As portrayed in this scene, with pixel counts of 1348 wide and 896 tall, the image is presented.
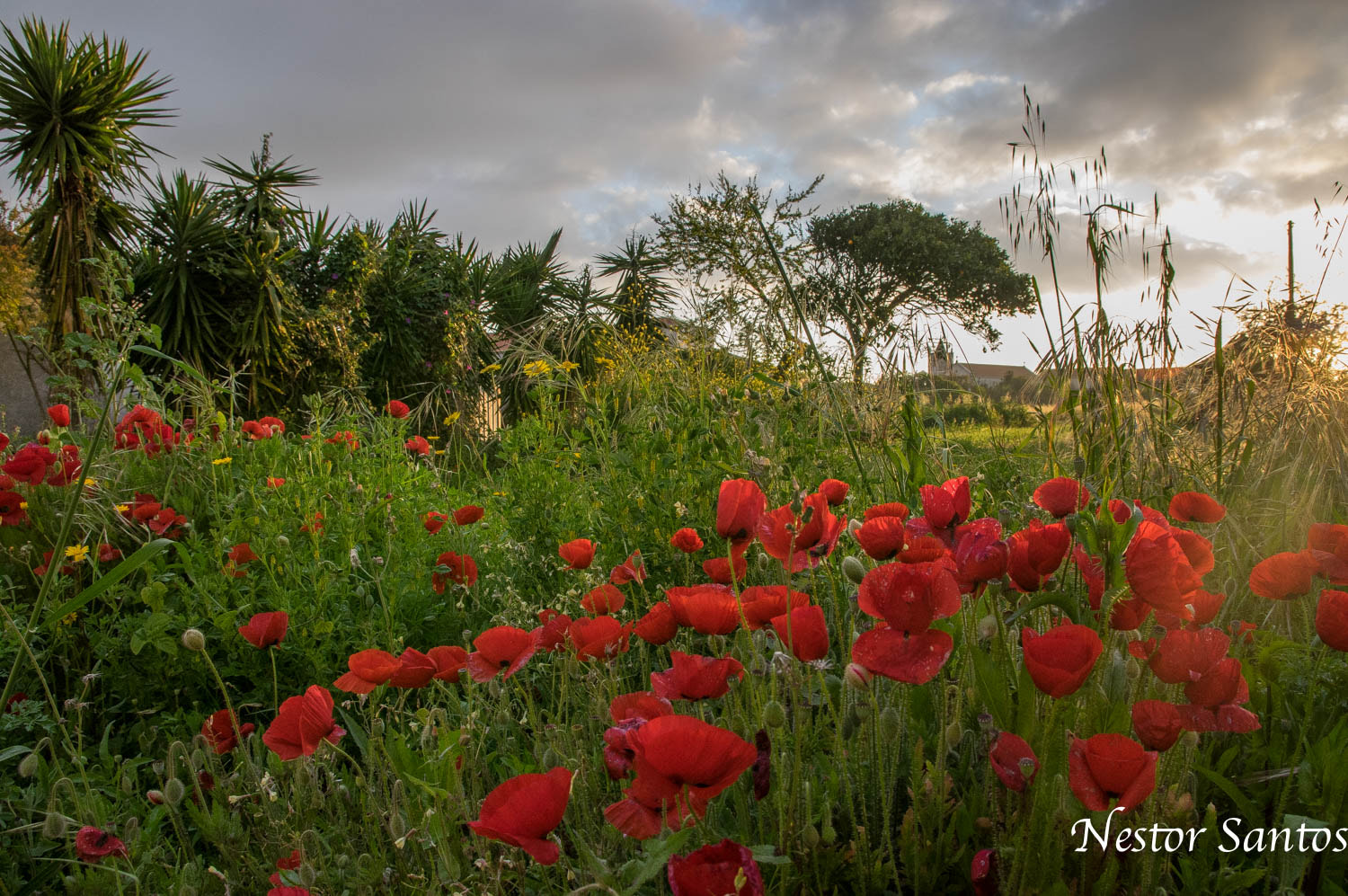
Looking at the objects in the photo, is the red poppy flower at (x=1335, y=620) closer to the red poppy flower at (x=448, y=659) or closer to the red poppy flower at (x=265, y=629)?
the red poppy flower at (x=448, y=659)

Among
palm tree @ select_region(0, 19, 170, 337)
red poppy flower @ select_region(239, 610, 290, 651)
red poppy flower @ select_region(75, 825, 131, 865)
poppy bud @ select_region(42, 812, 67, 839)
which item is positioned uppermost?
palm tree @ select_region(0, 19, 170, 337)

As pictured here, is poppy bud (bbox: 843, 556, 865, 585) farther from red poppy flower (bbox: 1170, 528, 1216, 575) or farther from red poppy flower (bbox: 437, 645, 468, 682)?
red poppy flower (bbox: 437, 645, 468, 682)

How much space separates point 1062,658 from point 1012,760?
0.45 feet

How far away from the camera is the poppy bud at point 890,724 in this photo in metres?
0.97

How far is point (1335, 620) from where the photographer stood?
3.10ft

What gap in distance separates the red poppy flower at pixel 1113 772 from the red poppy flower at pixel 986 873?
0.14 metres

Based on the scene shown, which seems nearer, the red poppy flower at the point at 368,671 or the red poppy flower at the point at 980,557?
the red poppy flower at the point at 980,557

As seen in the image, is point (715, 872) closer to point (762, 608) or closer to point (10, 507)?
point (762, 608)

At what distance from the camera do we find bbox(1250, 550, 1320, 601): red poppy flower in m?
1.04

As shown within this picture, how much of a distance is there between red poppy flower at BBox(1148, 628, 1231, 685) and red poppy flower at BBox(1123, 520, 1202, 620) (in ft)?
0.13

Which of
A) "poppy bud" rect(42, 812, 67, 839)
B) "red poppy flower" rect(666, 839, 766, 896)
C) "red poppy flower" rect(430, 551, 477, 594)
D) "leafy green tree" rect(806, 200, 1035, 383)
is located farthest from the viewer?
"leafy green tree" rect(806, 200, 1035, 383)

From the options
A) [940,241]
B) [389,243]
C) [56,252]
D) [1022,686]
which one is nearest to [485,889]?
[1022,686]

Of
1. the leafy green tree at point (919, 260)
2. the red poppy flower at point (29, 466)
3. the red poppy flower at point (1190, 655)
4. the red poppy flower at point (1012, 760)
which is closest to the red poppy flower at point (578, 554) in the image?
the red poppy flower at point (1012, 760)

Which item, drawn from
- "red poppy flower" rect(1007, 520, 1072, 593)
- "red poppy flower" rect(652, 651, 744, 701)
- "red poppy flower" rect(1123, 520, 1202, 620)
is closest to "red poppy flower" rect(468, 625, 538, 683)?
"red poppy flower" rect(652, 651, 744, 701)
